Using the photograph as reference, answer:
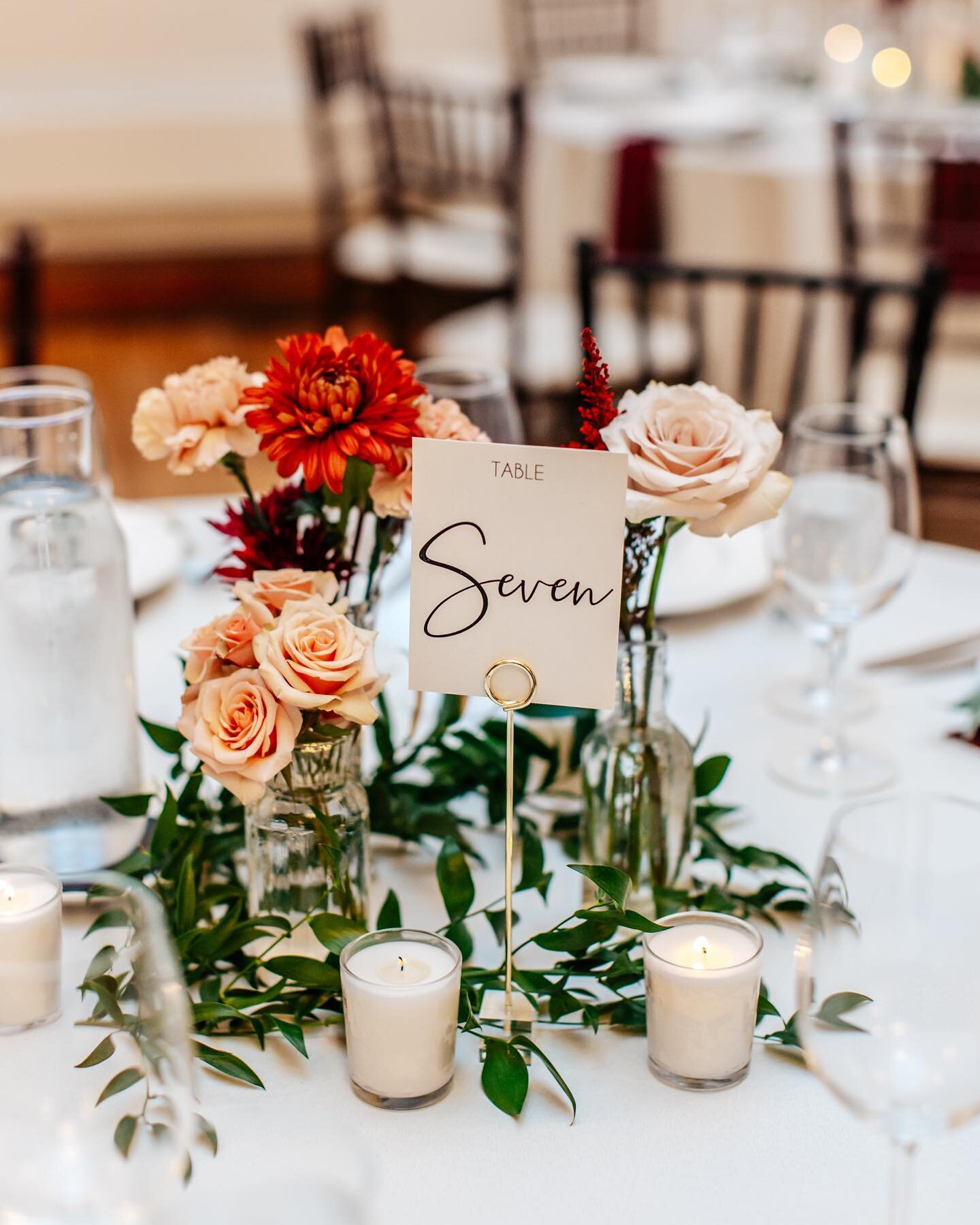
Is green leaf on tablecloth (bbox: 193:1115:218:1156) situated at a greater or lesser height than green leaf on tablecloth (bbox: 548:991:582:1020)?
lesser

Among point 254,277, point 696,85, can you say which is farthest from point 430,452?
point 254,277

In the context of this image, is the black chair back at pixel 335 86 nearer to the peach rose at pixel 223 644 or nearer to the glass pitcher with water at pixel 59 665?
the glass pitcher with water at pixel 59 665

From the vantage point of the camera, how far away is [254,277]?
548 cm

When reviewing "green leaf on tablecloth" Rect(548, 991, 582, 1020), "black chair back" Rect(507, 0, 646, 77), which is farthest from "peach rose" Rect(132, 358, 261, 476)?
"black chair back" Rect(507, 0, 646, 77)

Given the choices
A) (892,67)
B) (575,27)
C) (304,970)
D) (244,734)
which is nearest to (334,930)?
(304,970)

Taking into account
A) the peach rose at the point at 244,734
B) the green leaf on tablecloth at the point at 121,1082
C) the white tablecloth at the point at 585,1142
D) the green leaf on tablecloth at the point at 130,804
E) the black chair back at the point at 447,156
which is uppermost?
the black chair back at the point at 447,156

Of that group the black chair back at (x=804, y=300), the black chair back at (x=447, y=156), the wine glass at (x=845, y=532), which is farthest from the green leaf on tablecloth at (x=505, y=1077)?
the black chair back at (x=447, y=156)

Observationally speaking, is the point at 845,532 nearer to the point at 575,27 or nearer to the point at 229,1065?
the point at 229,1065

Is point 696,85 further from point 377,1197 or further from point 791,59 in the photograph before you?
point 377,1197

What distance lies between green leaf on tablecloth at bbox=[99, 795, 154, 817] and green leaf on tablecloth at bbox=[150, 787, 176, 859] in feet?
0.04

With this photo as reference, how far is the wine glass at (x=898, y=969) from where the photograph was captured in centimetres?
54

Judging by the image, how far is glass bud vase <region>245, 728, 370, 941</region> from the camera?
76cm

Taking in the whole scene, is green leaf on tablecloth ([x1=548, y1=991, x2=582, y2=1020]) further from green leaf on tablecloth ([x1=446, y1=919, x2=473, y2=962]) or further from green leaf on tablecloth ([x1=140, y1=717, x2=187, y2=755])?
green leaf on tablecloth ([x1=140, y1=717, x2=187, y2=755])

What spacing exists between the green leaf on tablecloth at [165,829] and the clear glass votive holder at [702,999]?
0.95 ft
